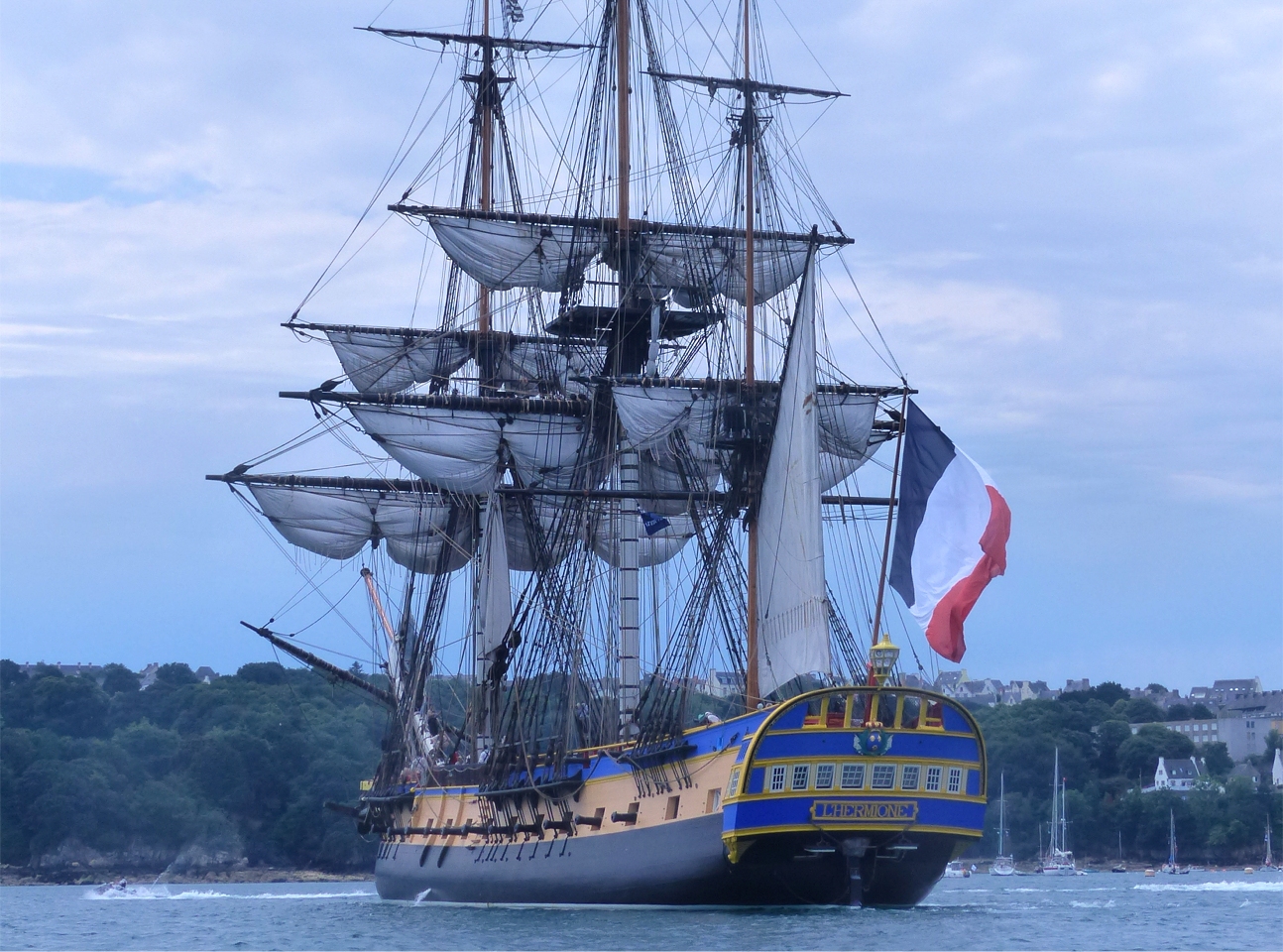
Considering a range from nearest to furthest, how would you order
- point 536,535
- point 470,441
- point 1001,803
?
point 536,535, point 470,441, point 1001,803

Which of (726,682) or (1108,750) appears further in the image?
(1108,750)

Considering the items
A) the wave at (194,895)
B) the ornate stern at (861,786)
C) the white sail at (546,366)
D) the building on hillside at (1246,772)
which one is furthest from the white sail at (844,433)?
the building on hillside at (1246,772)

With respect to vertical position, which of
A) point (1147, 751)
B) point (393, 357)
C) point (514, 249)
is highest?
point (514, 249)

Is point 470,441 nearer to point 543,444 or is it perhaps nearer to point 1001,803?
point 543,444

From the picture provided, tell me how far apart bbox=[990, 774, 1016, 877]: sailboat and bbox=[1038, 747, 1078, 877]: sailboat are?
201 cm

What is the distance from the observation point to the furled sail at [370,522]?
69.7 m

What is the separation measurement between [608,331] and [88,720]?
75.7 metres

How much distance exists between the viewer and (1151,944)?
40594 mm

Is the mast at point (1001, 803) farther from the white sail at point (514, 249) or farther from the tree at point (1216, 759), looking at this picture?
the white sail at point (514, 249)

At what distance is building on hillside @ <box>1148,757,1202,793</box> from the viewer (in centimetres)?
13225

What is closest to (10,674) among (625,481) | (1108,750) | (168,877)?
(168,877)

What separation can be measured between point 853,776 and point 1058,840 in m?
85.5

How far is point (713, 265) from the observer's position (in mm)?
60562

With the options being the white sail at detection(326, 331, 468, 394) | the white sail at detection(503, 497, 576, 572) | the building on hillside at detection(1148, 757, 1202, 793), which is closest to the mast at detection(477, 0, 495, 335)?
the white sail at detection(326, 331, 468, 394)
